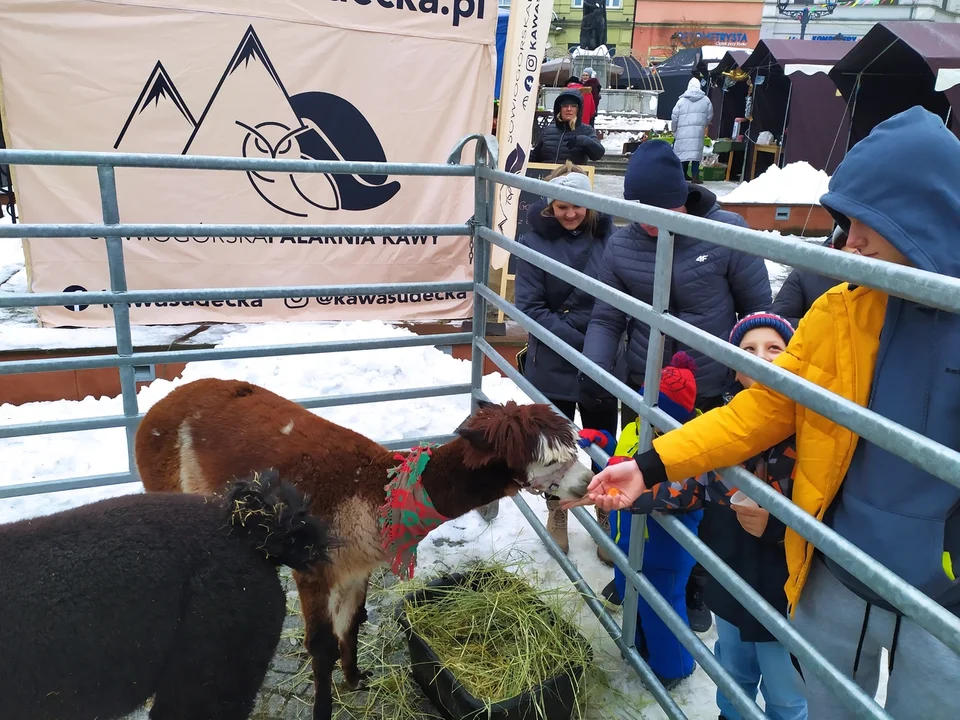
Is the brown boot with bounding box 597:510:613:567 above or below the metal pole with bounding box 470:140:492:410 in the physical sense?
below

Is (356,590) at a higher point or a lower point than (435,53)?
lower

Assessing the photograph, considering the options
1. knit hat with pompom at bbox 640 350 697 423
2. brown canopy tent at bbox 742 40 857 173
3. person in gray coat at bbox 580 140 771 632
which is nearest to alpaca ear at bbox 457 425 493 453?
knit hat with pompom at bbox 640 350 697 423

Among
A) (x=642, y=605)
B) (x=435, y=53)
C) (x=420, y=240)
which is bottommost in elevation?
(x=642, y=605)

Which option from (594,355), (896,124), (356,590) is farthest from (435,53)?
(896,124)

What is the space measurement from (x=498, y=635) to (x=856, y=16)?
51.7 m

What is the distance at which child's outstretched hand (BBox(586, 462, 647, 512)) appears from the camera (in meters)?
1.96

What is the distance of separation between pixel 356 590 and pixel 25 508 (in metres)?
2.16

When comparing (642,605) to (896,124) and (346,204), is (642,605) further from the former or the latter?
(346,204)

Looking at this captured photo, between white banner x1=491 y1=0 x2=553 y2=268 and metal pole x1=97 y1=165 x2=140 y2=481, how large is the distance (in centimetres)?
370

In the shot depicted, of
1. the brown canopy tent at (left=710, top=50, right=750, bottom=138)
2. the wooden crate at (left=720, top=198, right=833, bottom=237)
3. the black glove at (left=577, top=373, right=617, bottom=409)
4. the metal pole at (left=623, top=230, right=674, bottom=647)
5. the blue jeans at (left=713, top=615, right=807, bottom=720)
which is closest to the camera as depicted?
the metal pole at (left=623, top=230, right=674, bottom=647)

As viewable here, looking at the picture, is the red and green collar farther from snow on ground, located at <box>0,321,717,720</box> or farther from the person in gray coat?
the person in gray coat

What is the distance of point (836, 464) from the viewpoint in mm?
1541

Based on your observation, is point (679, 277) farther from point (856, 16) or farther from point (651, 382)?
point (856, 16)

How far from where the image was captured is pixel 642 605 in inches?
109
